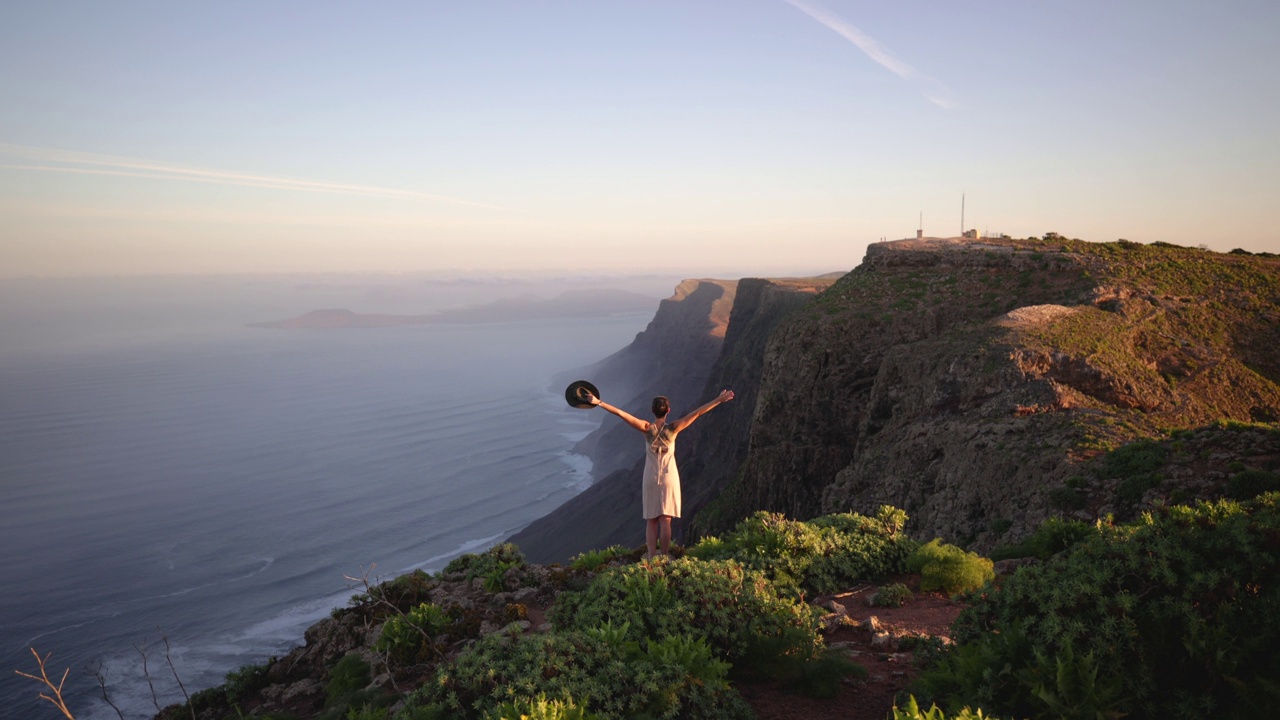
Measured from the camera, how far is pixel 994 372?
2297 centimetres

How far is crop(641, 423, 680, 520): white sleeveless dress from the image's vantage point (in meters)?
9.77

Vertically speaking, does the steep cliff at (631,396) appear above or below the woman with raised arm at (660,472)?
below

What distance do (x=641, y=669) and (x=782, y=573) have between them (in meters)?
3.97

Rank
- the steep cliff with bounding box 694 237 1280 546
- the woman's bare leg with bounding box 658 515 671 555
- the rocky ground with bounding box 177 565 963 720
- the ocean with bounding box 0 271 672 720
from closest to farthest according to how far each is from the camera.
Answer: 1. the rocky ground with bounding box 177 565 963 720
2. the woman's bare leg with bounding box 658 515 671 555
3. the steep cliff with bounding box 694 237 1280 546
4. the ocean with bounding box 0 271 672 720

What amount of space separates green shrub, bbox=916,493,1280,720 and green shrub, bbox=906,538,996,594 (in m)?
4.33

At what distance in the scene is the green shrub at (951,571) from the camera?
367 inches

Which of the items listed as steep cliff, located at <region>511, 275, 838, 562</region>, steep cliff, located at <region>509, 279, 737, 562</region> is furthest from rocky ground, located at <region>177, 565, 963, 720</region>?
steep cliff, located at <region>509, 279, 737, 562</region>

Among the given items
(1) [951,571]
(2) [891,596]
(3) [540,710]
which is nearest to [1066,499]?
(1) [951,571]

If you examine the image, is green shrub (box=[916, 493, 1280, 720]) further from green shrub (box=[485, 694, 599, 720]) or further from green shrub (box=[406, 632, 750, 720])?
green shrub (box=[485, 694, 599, 720])

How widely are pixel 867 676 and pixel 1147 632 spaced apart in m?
2.49

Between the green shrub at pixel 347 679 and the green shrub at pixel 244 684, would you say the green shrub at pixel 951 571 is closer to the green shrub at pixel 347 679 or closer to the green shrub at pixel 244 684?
the green shrub at pixel 347 679

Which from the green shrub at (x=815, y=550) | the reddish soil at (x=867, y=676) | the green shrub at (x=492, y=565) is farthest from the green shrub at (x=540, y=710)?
the green shrub at (x=492, y=565)

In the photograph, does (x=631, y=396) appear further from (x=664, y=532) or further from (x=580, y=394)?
(x=580, y=394)

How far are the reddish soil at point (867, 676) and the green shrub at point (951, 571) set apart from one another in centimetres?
25
